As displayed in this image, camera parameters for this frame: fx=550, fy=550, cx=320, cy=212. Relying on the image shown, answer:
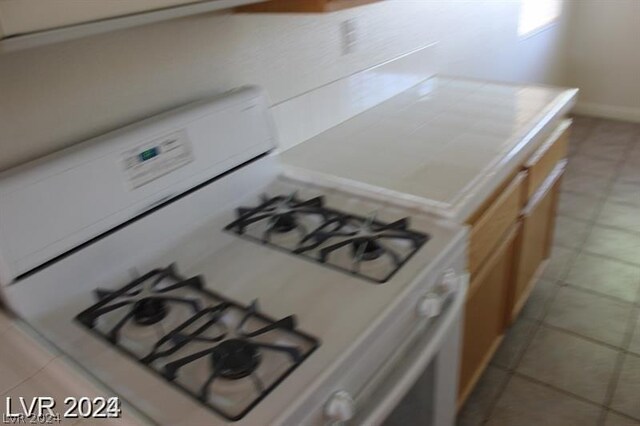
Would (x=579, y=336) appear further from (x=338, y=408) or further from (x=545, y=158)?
(x=338, y=408)

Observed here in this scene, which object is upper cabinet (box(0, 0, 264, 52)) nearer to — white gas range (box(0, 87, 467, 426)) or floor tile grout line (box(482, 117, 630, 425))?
white gas range (box(0, 87, 467, 426))

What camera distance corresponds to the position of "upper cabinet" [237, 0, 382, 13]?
1221 mm

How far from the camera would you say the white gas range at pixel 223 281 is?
0.84 m

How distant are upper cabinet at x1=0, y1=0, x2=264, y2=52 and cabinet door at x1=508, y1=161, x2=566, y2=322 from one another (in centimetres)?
134

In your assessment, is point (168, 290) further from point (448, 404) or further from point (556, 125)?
point (556, 125)

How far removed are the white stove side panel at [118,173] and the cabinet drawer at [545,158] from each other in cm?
86

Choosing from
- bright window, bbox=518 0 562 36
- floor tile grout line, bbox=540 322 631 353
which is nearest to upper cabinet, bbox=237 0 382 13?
floor tile grout line, bbox=540 322 631 353

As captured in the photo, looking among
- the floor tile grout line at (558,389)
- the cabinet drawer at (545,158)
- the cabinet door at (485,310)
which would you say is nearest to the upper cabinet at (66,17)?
the cabinet door at (485,310)

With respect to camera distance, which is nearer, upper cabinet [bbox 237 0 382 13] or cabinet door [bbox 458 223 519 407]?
upper cabinet [bbox 237 0 382 13]

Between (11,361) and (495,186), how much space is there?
3.71 feet

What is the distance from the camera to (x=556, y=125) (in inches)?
75.1

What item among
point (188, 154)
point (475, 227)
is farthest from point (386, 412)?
point (188, 154)

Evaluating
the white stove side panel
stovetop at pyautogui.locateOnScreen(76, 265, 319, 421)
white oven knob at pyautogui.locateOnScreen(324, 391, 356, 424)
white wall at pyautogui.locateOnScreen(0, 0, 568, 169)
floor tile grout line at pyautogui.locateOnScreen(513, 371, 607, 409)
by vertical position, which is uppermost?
white wall at pyautogui.locateOnScreen(0, 0, 568, 169)

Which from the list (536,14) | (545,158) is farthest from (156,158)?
(536,14)
